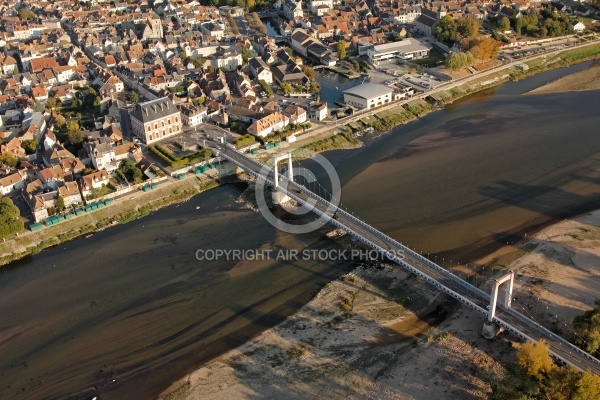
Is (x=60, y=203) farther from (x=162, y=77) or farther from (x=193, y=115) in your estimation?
(x=162, y=77)

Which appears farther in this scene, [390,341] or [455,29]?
[455,29]

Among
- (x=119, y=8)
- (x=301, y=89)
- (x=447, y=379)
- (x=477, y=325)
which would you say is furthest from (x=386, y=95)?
(x=119, y=8)

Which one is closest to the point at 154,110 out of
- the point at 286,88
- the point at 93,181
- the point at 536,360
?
the point at 93,181

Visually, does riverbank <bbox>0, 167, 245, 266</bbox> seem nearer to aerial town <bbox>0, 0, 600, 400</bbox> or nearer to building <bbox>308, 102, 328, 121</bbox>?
aerial town <bbox>0, 0, 600, 400</bbox>

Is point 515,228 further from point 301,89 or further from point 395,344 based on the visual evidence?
point 301,89

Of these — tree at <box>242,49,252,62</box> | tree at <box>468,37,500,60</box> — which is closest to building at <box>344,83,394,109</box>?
tree at <box>468,37,500,60</box>

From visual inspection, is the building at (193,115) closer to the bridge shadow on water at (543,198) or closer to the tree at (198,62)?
the tree at (198,62)

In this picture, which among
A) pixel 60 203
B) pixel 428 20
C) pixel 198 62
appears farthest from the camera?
pixel 428 20
